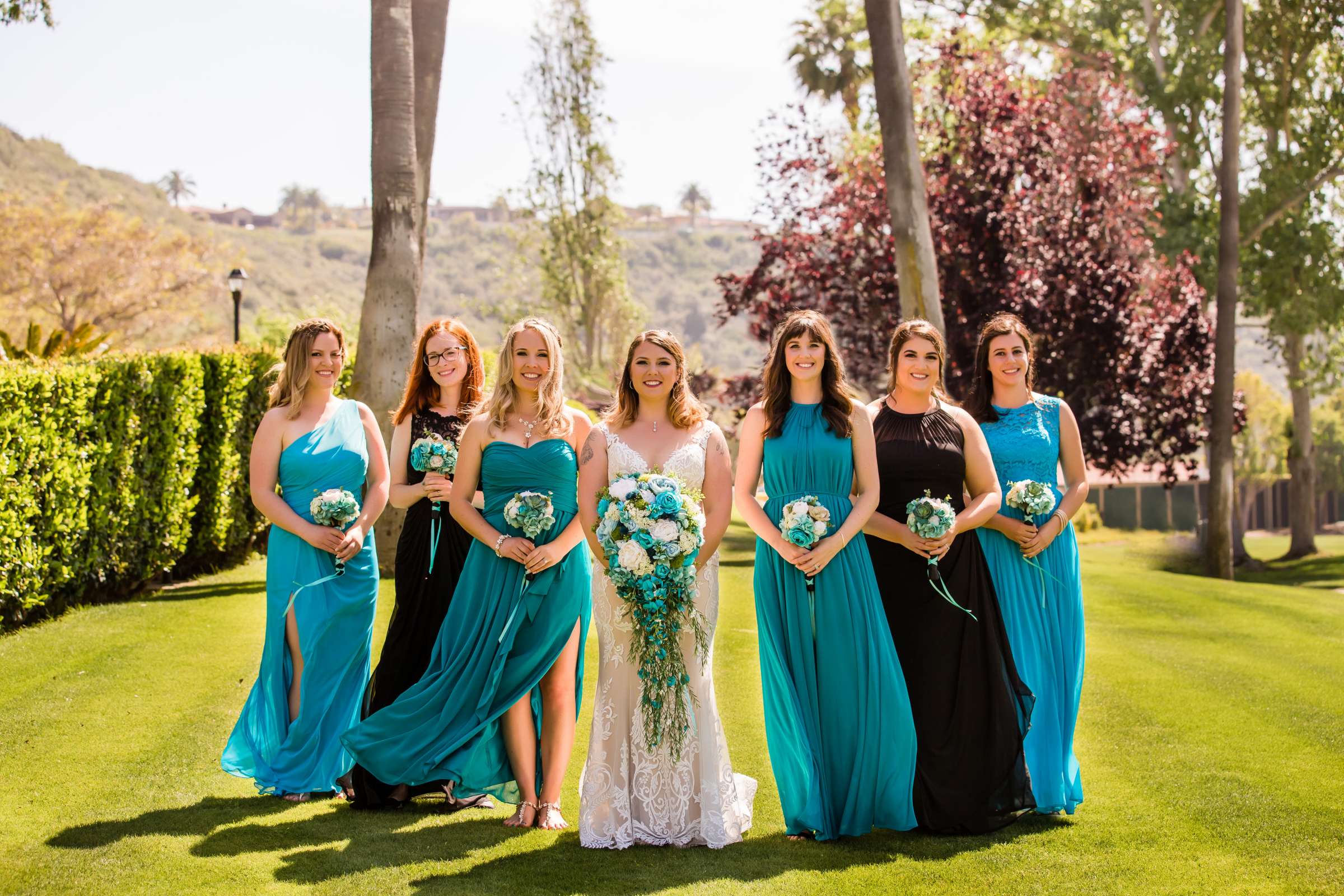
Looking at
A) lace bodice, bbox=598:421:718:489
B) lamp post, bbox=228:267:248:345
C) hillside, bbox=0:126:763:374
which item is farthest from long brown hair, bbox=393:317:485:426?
hillside, bbox=0:126:763:374

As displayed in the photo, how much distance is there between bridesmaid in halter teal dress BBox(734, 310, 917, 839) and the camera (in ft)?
19.2

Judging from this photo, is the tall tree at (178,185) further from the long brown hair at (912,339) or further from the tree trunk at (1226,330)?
the long brown hair at (912,339)

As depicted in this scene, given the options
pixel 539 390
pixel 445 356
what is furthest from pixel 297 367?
pixel 539 390

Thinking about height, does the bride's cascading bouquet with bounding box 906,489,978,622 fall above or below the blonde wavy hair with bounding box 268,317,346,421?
below

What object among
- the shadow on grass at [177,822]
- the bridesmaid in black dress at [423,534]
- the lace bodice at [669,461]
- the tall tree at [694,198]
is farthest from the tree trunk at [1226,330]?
the tall tree at [694,198]

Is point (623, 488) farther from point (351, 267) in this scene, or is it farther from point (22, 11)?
point (351, 267)

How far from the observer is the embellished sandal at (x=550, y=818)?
19.4ft

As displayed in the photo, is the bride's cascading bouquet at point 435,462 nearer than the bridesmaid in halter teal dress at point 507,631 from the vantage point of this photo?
No

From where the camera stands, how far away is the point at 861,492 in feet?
19.7

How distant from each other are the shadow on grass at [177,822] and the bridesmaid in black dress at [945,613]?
10.7 ft

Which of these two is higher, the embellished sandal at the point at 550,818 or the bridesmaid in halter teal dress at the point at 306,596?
the bridesmaid in halter teal dress at the point at 306,596

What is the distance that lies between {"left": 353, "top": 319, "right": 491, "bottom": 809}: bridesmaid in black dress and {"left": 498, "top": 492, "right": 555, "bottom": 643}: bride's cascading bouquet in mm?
614

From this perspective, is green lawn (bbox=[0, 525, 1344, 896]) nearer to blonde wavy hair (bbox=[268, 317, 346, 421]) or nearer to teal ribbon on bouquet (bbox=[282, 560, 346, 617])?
teal ribbon on bouquet (bbox=[282, 560, 346, 617])

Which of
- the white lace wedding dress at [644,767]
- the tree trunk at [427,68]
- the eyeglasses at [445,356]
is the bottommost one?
the white lace wedding dress at [644,767]
